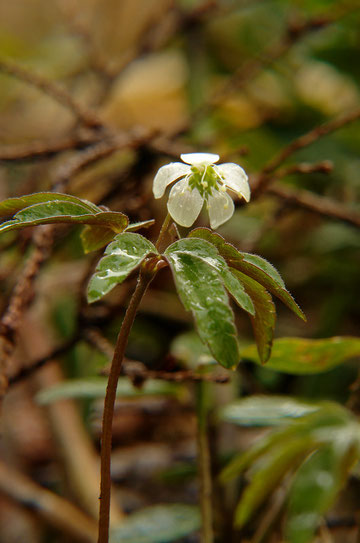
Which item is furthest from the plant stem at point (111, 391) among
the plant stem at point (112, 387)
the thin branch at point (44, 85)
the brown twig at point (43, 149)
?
the thin branch at point (44, 85)

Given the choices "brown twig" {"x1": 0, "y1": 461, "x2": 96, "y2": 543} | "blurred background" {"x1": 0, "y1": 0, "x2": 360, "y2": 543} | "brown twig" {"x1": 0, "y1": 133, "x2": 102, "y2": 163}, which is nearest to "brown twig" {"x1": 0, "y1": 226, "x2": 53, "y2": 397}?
"blurred background" {"x1": 0, "y1": 0, "x2": 360, "y2": 543}

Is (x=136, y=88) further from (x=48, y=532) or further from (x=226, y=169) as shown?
(x=226, y=169)

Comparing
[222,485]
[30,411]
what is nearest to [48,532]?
[222,485]

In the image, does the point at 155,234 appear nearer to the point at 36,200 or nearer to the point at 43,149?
the point at 43,149

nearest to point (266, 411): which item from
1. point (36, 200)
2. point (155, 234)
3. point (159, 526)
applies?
point (159, 526)

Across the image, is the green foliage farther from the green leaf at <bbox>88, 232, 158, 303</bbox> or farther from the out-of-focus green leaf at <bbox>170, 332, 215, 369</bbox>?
the green leaf at <bbox>88, 232, 158, 303</bbox>

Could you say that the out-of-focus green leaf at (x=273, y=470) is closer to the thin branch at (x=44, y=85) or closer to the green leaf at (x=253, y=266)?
the green leaf at (x=253, y=266)
